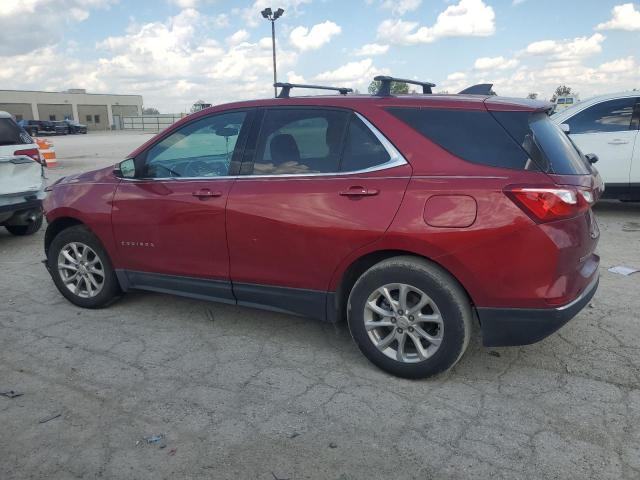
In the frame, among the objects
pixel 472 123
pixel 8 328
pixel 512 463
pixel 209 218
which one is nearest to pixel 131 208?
pixel 209 218

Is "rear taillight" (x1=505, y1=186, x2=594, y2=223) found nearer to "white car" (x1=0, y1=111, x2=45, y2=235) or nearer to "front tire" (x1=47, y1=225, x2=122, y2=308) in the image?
"front tire" (x1=47, y1=225, x2=122, y2=308)

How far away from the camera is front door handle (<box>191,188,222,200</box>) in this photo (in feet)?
12.5

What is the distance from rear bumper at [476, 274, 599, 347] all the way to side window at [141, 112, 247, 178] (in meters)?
2.07

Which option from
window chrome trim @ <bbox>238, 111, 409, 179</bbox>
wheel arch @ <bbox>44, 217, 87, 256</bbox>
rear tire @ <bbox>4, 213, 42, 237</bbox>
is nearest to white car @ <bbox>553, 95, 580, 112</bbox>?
window chrome trim @ <bbox>238, 111, 409, 179</bbox>

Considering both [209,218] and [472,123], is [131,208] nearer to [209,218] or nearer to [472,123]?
[209,218]

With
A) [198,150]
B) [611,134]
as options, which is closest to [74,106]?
[611,134]

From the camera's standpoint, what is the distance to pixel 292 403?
3127 mm

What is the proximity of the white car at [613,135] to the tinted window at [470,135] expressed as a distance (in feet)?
16.9

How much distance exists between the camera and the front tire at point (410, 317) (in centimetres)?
312

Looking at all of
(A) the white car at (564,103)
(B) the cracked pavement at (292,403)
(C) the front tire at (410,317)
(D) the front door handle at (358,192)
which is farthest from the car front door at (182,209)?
(A) the white car at (564,103)

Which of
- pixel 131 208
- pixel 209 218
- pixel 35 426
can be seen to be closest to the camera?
pixel 35 426

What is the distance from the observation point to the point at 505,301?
3025 millimetres

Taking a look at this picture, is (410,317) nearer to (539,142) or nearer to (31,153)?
(539,142)

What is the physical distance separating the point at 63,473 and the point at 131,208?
2.19m
